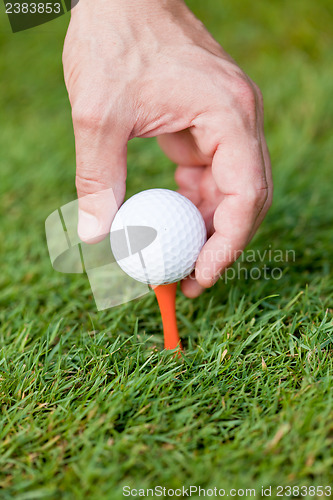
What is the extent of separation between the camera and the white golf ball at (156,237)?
188 centimetres

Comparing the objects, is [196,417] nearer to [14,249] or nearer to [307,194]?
[14,249]

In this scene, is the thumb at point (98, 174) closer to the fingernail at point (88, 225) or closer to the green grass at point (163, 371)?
the fingernail at point (88, 225)

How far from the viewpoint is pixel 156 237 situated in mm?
1885

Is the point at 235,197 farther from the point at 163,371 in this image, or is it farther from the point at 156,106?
the point at 163,371

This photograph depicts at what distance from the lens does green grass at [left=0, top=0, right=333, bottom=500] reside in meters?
1.44

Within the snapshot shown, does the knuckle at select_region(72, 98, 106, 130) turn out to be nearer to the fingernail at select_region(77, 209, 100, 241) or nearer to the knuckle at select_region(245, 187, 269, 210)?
the fingernail at select_region(77, 209, 100, 241)

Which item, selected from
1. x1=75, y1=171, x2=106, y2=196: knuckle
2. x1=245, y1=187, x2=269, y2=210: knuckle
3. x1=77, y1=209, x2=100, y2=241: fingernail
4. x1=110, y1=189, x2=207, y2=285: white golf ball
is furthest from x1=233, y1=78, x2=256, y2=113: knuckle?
x1=77, y1=209, x2=100, y2=241: fingernail

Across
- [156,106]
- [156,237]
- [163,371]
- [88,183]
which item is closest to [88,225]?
[88,183]

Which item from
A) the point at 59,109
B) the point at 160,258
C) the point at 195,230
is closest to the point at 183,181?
the point at 195,230

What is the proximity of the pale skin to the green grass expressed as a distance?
389mm

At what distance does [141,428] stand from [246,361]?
0.52 m

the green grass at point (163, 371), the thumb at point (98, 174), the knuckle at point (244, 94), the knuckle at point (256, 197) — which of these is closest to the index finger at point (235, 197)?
the knuckle at point (256, 197)

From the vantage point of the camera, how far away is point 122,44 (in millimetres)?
1850

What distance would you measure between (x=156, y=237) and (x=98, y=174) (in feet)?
1.13
